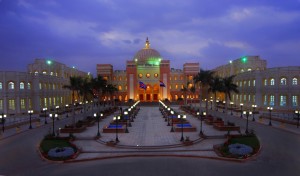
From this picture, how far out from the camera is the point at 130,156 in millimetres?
22719

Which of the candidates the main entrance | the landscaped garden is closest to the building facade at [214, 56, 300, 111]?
the main entrance

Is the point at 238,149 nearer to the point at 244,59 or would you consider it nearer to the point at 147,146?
the point at 147,146

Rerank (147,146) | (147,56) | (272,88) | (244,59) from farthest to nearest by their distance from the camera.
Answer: (147,56), (244,59), (272,88), (147,146)

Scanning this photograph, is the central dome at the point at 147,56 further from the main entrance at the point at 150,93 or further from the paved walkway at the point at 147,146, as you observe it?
the paved walkway at the point at 147,146

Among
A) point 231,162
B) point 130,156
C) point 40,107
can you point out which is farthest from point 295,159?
point 40,107

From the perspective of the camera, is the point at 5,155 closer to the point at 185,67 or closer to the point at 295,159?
the point at 295,159

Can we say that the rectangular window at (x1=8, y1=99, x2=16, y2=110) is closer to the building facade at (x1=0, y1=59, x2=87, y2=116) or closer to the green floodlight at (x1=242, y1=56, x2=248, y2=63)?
the building facade at (x1=0, y1=59, x2=87, y2=116)

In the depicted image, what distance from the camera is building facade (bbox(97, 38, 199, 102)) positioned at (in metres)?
95.8

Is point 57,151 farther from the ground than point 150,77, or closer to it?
closer to it

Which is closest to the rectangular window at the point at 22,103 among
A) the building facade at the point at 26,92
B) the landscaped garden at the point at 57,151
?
the building facade at the point at 26,92

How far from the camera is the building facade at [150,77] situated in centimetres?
9575

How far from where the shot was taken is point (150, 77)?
318 feet

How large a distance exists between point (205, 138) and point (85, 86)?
84.0 feet

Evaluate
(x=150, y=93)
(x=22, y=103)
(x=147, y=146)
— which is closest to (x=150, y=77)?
(x=150, y=93)
